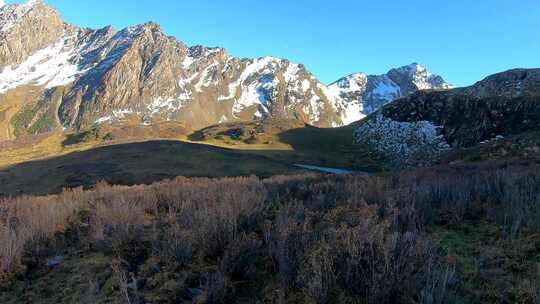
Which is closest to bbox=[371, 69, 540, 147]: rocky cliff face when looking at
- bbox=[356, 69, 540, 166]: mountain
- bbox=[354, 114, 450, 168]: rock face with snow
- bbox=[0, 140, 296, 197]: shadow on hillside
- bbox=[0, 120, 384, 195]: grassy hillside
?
bbox=[356, 69, 540, 166]: mountain

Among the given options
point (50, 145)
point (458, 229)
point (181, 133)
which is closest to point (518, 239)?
point (458, 229)

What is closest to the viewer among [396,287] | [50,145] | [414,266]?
[396,287]

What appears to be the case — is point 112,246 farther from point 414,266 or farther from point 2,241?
point 414,266

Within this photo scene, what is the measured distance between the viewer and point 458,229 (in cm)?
791

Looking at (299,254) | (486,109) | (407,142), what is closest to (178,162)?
(407,142)

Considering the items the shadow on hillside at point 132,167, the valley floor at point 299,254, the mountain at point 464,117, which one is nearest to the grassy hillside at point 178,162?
the shadow on hillside at point 132,167

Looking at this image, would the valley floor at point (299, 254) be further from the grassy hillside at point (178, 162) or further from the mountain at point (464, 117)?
the mountain at point (464, 117)

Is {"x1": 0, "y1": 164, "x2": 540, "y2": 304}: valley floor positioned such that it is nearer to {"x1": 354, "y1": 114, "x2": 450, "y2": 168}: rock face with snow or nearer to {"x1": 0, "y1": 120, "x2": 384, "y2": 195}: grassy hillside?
{"x1": 354, "y1": 114, "x2": 450, "y2": 168}: rock face with snow

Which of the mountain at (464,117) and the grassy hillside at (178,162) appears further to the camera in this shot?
the grassy hillside at (178,162)

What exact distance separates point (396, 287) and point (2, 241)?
7.26m

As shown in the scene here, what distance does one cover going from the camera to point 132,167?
209 ft

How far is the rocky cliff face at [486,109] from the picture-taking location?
48406 mm

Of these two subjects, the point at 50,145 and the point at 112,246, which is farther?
the point at 50,145

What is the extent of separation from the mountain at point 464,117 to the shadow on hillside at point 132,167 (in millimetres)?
18953
